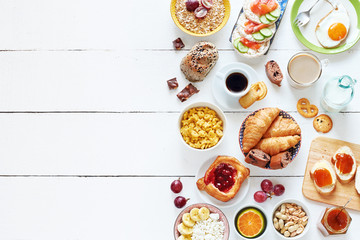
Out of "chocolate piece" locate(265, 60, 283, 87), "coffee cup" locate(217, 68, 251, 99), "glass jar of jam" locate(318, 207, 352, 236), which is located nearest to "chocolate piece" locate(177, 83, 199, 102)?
"coffee cup" locate(217, 68, 251, 99)

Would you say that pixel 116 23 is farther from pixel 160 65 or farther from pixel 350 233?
pixel 350 233

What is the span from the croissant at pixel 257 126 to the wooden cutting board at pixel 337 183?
285 mm

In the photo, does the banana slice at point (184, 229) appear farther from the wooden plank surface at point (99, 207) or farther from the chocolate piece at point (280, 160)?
the chocolate piece at point (280, 160)

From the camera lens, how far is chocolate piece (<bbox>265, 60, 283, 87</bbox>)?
2.18m

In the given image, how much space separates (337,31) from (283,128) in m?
0.57

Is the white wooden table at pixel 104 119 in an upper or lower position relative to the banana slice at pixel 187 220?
upper

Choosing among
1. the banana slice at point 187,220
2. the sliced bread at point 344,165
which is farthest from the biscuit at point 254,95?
the banana slice at point 187,220

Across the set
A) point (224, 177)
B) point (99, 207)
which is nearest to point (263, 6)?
Result: point (224, 177)

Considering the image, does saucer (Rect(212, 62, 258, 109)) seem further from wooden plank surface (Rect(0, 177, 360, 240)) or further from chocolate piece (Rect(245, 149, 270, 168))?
wooden plank surface (Rect(0, 177, 360, 240))

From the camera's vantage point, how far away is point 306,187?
86.0 inches

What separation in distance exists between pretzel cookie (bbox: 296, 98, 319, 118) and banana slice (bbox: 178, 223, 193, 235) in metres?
0.79

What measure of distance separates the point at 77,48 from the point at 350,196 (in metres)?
1.55

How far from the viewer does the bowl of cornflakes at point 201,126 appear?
212 cm

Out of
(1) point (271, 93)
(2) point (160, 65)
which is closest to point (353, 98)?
(1) point (271, 93)
